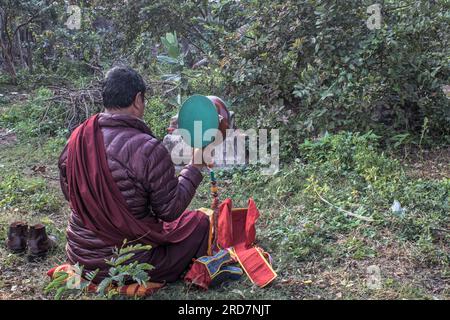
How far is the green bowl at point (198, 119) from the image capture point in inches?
118

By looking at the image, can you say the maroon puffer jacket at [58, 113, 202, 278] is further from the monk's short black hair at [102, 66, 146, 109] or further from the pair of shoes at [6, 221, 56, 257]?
the pair of shoes at [6, 221, 56, 257]

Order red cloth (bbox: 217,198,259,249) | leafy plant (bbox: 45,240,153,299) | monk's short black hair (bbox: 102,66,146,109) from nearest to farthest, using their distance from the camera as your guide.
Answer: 1. leafy plant (bbox: 45,240,153,299)
2. monk's short black hair (bbox: 102,66,146,109)
3. red cloth (bbox: 217,198,259,249)

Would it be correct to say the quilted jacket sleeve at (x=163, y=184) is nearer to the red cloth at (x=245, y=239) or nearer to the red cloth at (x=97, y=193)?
the red cloth at (x=97, y=193)

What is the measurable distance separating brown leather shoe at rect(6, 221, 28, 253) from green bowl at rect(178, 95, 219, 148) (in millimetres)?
1326

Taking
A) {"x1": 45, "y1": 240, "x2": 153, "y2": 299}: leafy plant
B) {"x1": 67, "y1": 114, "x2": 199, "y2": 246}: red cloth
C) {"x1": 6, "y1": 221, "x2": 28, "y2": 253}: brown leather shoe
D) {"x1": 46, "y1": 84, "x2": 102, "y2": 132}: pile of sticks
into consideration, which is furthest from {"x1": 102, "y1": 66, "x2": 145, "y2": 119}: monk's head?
{"x1": 46, "y1": 84, "x2": 102, "y2": 132}: pile of sticks

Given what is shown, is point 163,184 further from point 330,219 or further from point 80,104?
point 80,104

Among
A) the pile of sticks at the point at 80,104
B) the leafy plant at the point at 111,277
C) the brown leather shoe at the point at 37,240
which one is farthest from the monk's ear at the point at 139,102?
the pile of sticks at the point at 80,104

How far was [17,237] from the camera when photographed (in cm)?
349

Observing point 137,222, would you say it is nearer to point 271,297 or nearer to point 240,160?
point 271,297

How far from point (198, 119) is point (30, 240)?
140 cm

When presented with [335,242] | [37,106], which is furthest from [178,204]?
[37,106]

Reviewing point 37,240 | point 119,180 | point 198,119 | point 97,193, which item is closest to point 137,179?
point 119,180

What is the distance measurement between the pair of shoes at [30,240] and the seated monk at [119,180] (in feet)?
2.16

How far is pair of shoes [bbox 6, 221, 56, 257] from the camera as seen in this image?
135 inches
